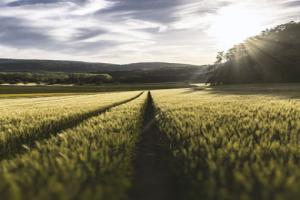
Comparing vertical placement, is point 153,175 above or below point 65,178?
below

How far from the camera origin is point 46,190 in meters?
3.23

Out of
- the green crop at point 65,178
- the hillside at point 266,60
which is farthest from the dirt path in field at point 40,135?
the hillside at point 266,60

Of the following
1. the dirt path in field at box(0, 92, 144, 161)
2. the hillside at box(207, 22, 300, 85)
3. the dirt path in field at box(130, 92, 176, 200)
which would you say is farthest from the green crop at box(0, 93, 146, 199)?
the hillside at box(207, 22, 300, 85)

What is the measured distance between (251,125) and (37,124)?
622cm

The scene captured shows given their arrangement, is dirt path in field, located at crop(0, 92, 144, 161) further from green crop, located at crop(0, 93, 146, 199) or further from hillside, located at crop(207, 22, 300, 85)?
hillside, located at crop(207, 22, 300, 85)

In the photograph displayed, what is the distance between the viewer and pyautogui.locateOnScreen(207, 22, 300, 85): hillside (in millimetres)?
71125

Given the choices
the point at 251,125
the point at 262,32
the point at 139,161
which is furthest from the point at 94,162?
the point at 262,32

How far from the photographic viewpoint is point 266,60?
249ft

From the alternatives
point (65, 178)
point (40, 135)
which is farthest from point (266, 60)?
point (65, 178)

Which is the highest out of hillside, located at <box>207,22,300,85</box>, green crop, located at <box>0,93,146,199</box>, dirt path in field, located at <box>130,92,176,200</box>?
hillside, located at <box>207,22,300,85</box>

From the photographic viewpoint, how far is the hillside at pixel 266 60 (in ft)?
233

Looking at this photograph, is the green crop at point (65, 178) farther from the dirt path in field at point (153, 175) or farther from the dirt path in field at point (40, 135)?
the dirt path in field at point (40, 135)

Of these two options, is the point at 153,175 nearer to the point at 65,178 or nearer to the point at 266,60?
the point at 65,178

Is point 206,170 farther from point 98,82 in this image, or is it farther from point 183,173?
point 98,82
